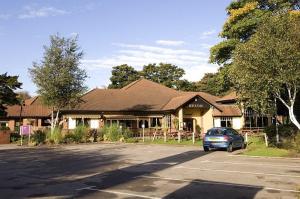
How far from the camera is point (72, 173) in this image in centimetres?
1652

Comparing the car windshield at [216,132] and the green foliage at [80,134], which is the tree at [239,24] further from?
the green foliage at [80,134]

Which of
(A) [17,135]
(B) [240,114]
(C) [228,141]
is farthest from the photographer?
(B) [240,114]

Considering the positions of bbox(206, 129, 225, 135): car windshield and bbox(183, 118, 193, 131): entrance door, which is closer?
bbox(206, 129, 225, 135): car windshield

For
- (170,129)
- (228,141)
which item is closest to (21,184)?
(228,141)

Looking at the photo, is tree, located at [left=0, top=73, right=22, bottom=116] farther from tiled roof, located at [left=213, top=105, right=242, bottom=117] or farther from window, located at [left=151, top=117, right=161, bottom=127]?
tiled roof, located at [left=213, top=105, right=242, bottom=117]

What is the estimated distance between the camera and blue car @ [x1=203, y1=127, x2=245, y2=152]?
25391 mm

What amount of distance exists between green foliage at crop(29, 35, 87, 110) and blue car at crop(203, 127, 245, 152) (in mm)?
17187

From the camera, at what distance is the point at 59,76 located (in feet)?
126

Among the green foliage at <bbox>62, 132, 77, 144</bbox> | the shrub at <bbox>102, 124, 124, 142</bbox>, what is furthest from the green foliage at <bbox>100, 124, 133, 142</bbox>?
the green foliage at <bbox>62, 132, 77, 144</bbox>

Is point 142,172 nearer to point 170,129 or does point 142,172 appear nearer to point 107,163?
point 107,163

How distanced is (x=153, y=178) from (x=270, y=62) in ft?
33.5

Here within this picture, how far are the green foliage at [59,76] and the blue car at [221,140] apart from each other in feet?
56.4

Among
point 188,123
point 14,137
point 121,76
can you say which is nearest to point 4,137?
point 14,137

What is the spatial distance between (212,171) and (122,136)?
23680 millimetres
